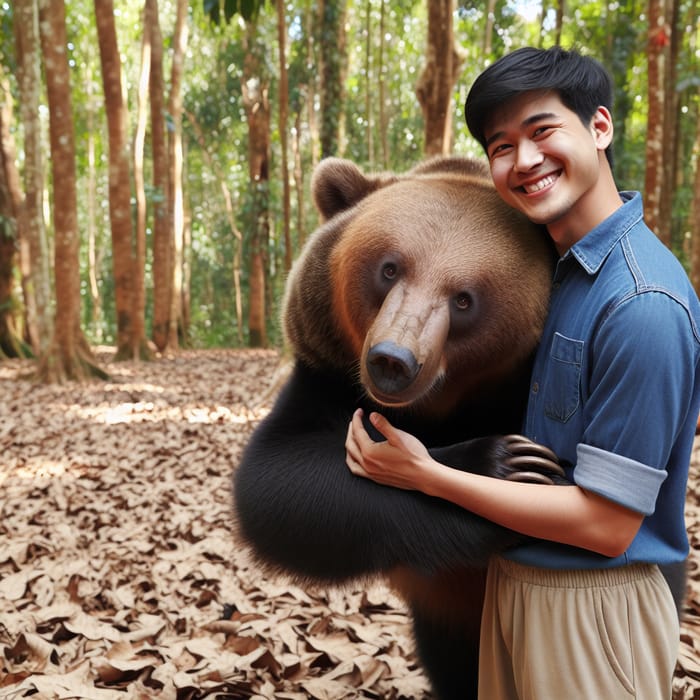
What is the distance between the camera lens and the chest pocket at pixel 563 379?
1421 mm

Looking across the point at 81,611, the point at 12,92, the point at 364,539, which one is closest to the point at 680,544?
the point at 364,539

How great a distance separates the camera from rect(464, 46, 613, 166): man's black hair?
1.43m

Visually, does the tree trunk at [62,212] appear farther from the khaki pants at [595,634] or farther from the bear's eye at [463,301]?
the khaki pants at [595,634]

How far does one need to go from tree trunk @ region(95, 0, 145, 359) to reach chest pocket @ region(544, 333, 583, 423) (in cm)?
1028

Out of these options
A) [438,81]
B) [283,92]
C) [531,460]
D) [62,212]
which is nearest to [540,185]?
[531,460]

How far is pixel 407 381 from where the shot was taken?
1.44m

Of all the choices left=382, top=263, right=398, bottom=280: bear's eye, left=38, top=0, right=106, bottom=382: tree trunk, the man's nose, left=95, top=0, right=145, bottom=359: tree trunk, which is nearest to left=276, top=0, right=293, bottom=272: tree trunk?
left=95, top=0, right=145, bottom=359: tree trunk

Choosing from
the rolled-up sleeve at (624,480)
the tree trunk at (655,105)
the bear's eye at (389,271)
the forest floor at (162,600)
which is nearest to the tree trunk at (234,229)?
the tree trunk at (655,105)

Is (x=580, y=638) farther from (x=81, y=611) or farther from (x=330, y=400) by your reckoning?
(x=81, y=611)

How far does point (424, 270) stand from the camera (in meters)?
1.68

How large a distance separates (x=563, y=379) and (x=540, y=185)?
0.39 metres

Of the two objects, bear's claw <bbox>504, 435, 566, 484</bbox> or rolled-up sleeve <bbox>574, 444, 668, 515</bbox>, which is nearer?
rolled-up sleeve <bbox>574, 444, 668, 515</bbox>

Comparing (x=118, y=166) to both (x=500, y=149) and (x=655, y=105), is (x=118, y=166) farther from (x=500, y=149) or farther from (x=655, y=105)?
(x=500, y=149)

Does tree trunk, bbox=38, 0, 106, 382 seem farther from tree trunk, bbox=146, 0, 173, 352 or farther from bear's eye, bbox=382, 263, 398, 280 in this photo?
bear's eye, bbox=382, 263, 398, 280
